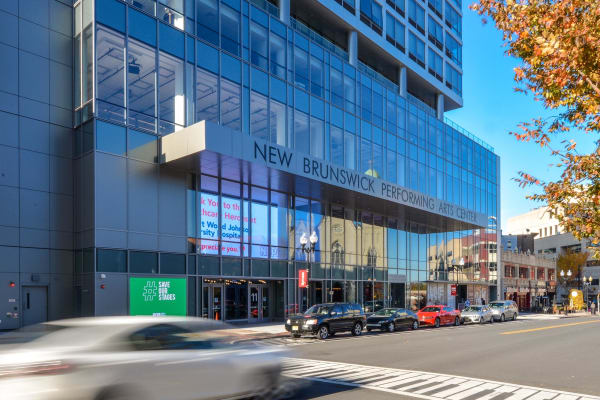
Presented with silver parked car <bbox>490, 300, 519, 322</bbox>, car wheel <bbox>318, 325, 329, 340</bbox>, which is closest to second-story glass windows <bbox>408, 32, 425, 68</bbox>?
silver parked car <bbox>490, 300, 519, 322</bbox>

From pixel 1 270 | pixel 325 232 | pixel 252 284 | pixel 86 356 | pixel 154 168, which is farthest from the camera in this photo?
pixel 325 232

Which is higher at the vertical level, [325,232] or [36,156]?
[36,156]

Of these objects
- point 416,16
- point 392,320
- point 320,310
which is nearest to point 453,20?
point 416,16

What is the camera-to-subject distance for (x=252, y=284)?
97.1 feet

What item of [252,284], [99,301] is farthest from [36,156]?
[252,284]

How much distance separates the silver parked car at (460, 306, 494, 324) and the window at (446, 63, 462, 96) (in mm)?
25038

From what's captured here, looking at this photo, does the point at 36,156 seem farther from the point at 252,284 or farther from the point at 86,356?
the point at 86,356

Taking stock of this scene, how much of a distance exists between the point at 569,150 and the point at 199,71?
20.4 metres

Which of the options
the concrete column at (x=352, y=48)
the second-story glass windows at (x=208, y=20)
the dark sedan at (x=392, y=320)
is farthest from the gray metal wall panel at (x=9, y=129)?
the concrete column at (x=352, y=48)

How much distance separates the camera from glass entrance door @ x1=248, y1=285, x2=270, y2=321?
29562mm

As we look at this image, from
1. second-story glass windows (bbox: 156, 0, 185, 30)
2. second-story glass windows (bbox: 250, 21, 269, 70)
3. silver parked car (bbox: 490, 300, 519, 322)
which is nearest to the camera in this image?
second-story glass windows (bbox: 156, 0, 185, 30)

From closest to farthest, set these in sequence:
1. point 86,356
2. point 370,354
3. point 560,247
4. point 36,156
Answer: point 86,356 → point 370,354 → point 36,156 → point 560,247

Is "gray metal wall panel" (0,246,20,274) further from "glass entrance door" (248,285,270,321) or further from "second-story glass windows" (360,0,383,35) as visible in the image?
"second-story glass windows" (360,0,383,35)

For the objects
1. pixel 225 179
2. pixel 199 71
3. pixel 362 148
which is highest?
pixel 199 71
